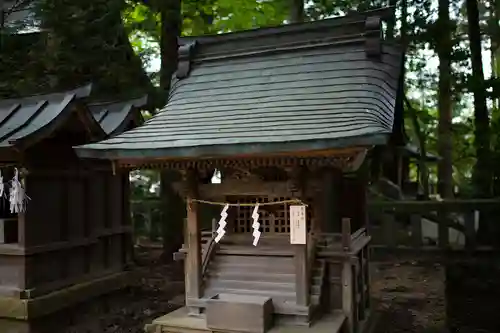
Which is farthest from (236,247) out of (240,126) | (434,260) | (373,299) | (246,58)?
(434,260)

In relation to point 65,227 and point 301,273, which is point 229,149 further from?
point 65,227

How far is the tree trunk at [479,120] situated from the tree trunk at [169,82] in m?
8.76

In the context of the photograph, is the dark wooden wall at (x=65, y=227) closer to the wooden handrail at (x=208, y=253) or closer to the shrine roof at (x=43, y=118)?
the shrine roof at (x=43, y=118)

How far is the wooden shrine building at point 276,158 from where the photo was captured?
6.38 metres

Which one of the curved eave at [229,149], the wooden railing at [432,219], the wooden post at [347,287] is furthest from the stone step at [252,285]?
the wooden railing at [432,219]

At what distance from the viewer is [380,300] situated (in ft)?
35.7

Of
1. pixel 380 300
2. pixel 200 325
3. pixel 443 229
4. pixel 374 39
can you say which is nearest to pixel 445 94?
pixel 443 229

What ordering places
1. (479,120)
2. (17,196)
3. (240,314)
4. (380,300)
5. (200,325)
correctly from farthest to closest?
(479,120) → (380,300) → (17,196) → (200,325) → (240,314)

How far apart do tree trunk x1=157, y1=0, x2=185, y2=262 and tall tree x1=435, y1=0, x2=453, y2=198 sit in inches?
312

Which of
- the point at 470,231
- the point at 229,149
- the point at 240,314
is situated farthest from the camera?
the point at 470,231

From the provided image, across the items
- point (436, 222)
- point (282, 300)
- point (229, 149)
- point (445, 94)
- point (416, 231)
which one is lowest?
point (282, 300)

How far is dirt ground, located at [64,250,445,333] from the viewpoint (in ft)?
29.5

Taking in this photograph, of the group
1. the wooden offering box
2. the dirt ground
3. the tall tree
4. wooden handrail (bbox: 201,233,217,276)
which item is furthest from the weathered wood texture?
the tall tree

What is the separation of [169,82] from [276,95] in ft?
22.8
